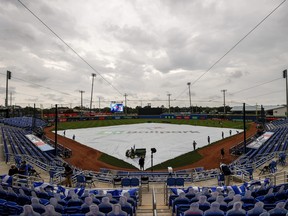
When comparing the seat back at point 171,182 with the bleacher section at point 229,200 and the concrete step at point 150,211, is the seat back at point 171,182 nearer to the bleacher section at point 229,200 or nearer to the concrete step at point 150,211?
the bleacher section at point 229,200

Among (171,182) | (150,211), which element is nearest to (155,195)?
(171,182)

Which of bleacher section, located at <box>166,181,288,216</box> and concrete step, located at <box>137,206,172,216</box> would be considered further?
concrete step, located at <box>137,206,172,216</box>

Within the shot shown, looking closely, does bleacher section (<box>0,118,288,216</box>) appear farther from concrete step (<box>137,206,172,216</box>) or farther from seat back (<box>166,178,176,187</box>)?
concrete step (<box>137,206,172,216</box>)

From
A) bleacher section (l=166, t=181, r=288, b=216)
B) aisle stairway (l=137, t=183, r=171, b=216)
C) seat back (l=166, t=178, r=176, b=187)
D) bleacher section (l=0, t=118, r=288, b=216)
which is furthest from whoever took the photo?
seat back (l=166, t=178, r=176, b=187)

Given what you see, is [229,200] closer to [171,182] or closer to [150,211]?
[150,211]

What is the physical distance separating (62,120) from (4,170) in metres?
80.7

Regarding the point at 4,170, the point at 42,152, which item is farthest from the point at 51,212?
the point at 42,152

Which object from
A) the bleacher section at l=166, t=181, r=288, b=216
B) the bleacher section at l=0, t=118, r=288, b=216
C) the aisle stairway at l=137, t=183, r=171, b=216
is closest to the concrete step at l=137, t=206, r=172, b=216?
the aisle stairway at l=137, t=183, r=171, b=216

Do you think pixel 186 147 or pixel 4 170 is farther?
pixel 186 147

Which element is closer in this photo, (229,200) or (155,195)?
(229,200)

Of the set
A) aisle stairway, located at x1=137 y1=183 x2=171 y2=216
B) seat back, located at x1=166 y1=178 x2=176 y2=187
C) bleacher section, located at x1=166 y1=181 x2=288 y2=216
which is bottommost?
aisle stairway, located at x1=137 y1=183 x2=171 y2=216

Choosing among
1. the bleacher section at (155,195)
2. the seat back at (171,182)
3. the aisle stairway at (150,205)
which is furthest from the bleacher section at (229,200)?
the seat back at (171,182)

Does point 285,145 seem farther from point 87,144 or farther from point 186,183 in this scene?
point 87,144

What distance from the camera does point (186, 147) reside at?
3478 centimetres
